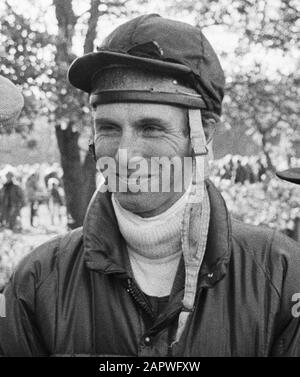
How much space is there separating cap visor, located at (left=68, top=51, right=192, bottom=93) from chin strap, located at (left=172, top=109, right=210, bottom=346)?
0.53 ft

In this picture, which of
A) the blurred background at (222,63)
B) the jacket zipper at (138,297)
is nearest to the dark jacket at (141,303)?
the jacket zipper at (138,297)

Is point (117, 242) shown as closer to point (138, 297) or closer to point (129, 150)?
point (138, 297)

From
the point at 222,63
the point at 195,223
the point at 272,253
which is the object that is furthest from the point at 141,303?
the point at 222,63

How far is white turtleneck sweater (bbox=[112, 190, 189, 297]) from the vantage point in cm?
190

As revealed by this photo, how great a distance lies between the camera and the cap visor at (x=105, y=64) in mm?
1775

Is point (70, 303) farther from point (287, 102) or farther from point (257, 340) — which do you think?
point (287, 102)

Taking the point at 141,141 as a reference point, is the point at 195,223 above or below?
below

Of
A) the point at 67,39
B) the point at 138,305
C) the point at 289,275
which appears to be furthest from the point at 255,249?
the point at 67,39

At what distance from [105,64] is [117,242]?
0.52 metres

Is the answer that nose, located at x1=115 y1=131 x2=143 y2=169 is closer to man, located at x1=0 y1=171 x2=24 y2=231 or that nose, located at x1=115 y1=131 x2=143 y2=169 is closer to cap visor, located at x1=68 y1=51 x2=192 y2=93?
cap visor, located at x1=68 y1=51 x2=192 y2=93

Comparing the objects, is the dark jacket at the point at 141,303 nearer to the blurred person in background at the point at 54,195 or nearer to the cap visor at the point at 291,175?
the cap visor at the point at 291,175

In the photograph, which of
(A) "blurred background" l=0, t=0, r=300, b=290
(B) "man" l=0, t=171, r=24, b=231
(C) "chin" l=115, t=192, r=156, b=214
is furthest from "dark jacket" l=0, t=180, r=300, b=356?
(B) "man" l=0, t=171, r=24, b=231

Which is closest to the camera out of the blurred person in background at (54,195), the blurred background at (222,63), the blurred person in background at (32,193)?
the blurred background at (222,63)

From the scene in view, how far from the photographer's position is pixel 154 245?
75.8 inches
